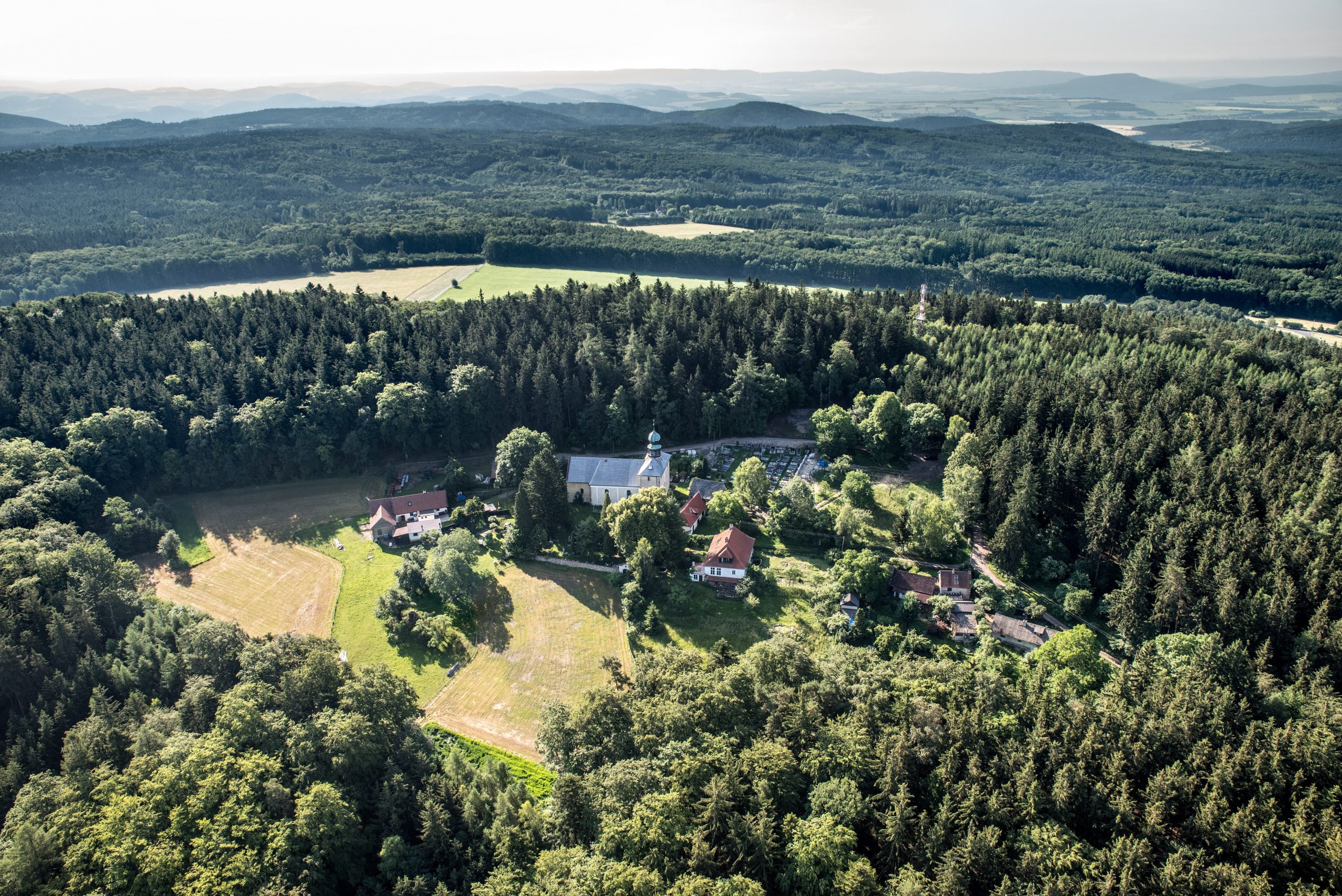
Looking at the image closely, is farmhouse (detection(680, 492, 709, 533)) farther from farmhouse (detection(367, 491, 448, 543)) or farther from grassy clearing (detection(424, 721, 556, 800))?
grassy clearing (detection(424, 721, 556, 800))

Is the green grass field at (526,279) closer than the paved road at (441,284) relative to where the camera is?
No

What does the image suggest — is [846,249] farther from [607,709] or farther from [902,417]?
[607,709]

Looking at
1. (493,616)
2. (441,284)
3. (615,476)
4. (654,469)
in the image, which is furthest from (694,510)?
(441,284)

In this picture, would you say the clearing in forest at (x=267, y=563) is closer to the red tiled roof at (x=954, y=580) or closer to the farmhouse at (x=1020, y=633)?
the red tiled roof at (x=954, y=580)

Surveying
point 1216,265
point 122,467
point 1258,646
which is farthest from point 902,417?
point 1216,265

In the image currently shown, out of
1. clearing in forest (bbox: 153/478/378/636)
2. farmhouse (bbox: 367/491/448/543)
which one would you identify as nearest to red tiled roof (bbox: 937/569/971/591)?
farmhouse (bbox: 367/491/448/543)

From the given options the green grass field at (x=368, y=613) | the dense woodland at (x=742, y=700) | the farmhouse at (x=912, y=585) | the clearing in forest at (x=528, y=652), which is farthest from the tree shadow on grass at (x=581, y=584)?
the farmhouse at (x=912, y=585)
